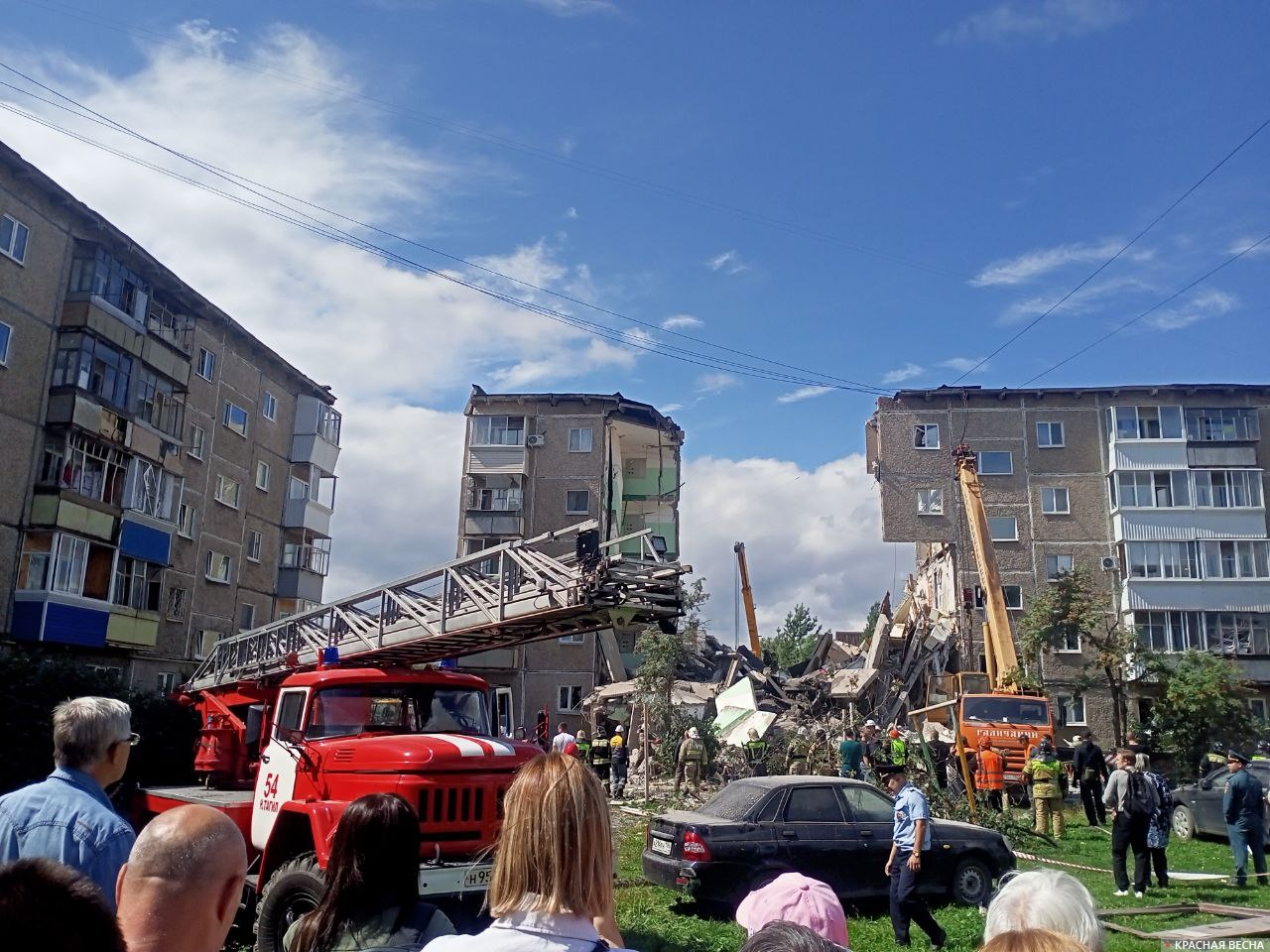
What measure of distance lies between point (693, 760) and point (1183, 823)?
10134 mm

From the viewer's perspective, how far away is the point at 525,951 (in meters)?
2.53

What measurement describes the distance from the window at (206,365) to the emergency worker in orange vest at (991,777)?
26272mm

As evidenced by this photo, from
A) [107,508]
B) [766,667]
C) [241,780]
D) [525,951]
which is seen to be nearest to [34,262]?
[107,508]

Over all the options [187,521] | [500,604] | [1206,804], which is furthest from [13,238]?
[1206,804]

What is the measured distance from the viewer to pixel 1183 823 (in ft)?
56.6

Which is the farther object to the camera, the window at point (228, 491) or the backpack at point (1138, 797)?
the window at point (228, 491)

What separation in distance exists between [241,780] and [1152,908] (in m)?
10.4

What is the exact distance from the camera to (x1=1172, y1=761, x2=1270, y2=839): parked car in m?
16.4

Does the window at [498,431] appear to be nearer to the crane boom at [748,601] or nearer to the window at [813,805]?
the crane boom at [748,601]

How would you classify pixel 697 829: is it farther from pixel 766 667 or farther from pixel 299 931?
pixel 766 667

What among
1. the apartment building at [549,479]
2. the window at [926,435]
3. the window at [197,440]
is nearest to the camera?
the window at [197,440]

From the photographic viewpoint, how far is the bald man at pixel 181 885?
7.88ft

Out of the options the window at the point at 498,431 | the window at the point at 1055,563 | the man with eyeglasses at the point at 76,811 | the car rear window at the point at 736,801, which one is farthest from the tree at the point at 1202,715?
the man with eyeglasses at the point at 76,811

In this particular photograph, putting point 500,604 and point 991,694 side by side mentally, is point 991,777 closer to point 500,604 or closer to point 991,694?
point 991,694
